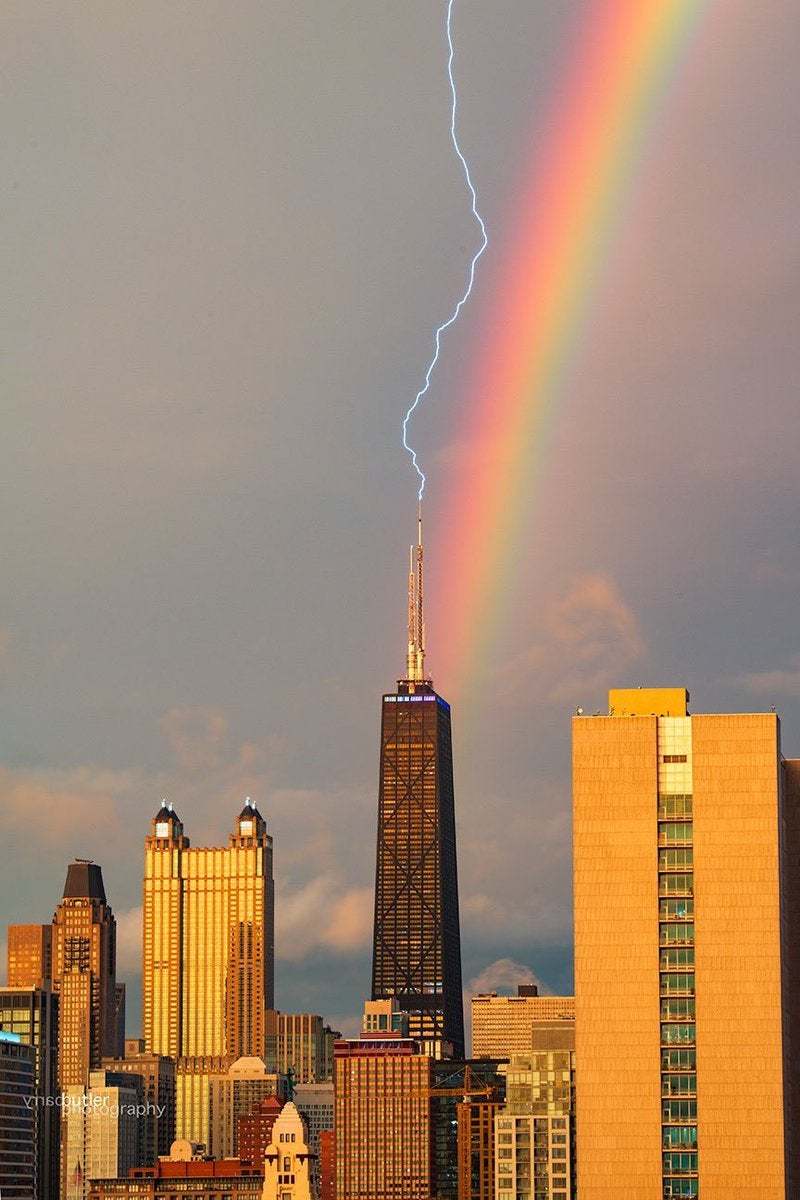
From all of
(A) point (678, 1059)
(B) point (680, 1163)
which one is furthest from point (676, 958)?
(B) point (680, 1163)

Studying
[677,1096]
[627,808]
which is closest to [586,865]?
[627,808]

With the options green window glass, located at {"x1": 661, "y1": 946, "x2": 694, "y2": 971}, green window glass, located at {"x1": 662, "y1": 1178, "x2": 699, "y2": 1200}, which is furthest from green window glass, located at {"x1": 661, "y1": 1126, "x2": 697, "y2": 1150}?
green window glass, located at {"x1": 661, "y1": 946, "x2": 694, "y2": 971}

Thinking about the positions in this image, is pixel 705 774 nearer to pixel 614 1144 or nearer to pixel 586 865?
pixel 586 865

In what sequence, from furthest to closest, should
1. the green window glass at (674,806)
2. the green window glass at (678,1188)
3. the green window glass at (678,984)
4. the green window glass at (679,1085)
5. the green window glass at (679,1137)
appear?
1. the green window glass at (674,806)
2. the green window glass at (678,984)
3. the green window glass at (679,1085)
4. the green window glass at (679,1137)
5. the green window glass at (678,1188)

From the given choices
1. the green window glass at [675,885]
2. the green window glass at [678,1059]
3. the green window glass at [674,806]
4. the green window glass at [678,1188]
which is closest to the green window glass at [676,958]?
the green window glass at [675,885]

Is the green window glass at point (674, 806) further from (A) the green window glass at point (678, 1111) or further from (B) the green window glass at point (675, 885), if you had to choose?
(A) the green window glass at point (678, 1111)

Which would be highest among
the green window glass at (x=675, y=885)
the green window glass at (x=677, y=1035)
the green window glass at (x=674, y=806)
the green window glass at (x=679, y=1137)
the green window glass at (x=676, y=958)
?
the green window glass at (x=674, y=806)

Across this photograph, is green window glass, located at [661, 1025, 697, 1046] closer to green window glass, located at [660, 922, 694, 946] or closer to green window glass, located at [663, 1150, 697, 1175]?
green window glass, located at [660, 922, 694, 946]

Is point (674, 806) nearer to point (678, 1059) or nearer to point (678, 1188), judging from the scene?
point (678, 1059)
